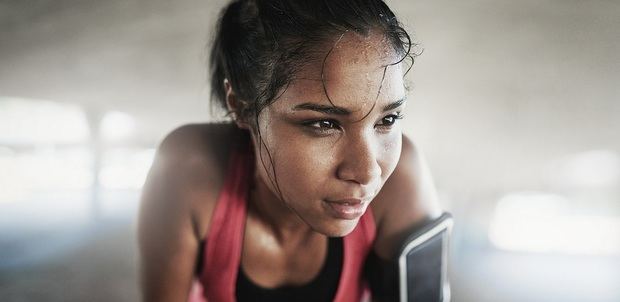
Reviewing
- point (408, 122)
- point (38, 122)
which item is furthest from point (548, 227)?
point (38, 122)

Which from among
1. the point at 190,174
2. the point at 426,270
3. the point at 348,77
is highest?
the point at 348,77

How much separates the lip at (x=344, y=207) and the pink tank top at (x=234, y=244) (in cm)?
11

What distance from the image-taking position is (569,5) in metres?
0.62

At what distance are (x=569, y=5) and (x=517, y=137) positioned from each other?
215 mm

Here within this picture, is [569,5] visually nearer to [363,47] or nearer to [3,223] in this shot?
[363,47]

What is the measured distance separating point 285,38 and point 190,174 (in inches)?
9.1

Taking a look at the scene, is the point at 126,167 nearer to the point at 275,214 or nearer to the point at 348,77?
the point at 275,214

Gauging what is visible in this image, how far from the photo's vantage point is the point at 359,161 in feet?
1.23

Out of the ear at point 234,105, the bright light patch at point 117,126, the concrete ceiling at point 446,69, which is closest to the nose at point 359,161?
the ear at point 234,105

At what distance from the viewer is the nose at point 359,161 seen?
0.37m

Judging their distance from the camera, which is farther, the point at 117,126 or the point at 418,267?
the point at 117,126

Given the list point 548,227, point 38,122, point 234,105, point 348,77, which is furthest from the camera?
point 548,227

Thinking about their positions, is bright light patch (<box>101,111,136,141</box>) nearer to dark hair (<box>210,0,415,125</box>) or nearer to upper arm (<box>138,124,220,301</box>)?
upper arm (<box>138,124,220,301</box>)

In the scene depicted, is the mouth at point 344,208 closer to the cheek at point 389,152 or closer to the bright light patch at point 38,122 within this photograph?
the cheek at point 389,152
